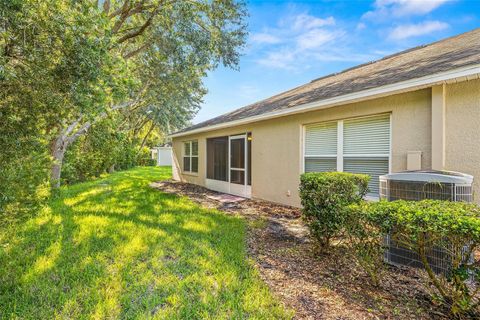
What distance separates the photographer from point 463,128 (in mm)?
4324

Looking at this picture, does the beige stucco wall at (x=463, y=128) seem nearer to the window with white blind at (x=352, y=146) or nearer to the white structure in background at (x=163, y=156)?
the window with white blind at (x=352, y=146)

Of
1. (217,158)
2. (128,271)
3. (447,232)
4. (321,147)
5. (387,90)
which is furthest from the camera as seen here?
(217,158)

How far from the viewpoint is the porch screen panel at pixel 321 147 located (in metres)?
6.61

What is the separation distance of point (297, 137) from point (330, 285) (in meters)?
4.94

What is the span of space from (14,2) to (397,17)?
10.7m

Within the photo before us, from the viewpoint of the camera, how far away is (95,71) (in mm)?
3414

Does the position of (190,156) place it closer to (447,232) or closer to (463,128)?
(463,128)

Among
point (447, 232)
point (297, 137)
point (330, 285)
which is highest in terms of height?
point (297, 137)

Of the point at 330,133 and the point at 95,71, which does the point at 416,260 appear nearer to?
the point at 330,133

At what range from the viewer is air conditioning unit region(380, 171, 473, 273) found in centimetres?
323

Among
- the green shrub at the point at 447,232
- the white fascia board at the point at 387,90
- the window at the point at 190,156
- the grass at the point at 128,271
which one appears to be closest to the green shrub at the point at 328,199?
the green shrub at the point at 447,232

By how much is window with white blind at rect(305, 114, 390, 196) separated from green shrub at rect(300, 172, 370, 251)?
1.76m

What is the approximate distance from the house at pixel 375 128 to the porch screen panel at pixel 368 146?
0.9 inches

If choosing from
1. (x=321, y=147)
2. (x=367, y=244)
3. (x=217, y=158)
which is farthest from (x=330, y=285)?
(x=217, y=158)
